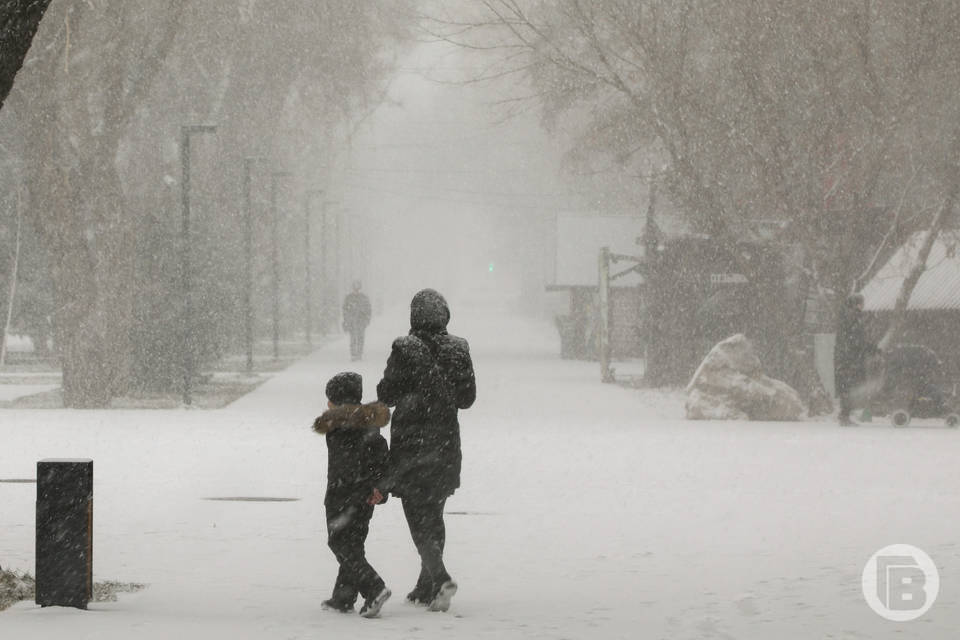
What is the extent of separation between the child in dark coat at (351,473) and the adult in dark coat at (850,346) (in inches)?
577

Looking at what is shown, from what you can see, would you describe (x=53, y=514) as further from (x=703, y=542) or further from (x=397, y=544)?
(x=703, y=542)

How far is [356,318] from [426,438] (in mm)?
31008

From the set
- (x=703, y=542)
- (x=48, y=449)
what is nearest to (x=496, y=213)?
(x=48, y=449)

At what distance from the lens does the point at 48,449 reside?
18844 millimetres

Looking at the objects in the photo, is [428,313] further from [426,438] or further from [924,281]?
[924,281]

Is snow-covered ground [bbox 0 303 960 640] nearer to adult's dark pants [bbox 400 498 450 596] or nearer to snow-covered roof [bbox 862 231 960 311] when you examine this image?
adult's dark pants [bbox 400 498 450 596]

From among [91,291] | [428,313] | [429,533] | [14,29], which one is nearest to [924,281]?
[91,291]

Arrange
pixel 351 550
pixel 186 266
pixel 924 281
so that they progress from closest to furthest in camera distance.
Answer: pixel 351 550 < pixel 924 281 < pixel 186 266

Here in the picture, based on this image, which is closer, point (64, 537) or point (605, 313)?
point (64, 537)

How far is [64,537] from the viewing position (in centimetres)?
853

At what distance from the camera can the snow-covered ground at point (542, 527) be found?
27.9 feet

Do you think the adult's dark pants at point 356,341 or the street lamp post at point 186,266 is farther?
the adult's dark pants at point 356,341

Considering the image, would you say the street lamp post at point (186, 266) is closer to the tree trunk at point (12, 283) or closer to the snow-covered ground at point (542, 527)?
Result: the snow-covered ground at point (542, 527)

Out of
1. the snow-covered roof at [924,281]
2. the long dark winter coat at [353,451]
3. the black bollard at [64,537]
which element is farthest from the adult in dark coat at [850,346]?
the black bollard at [64,537]
